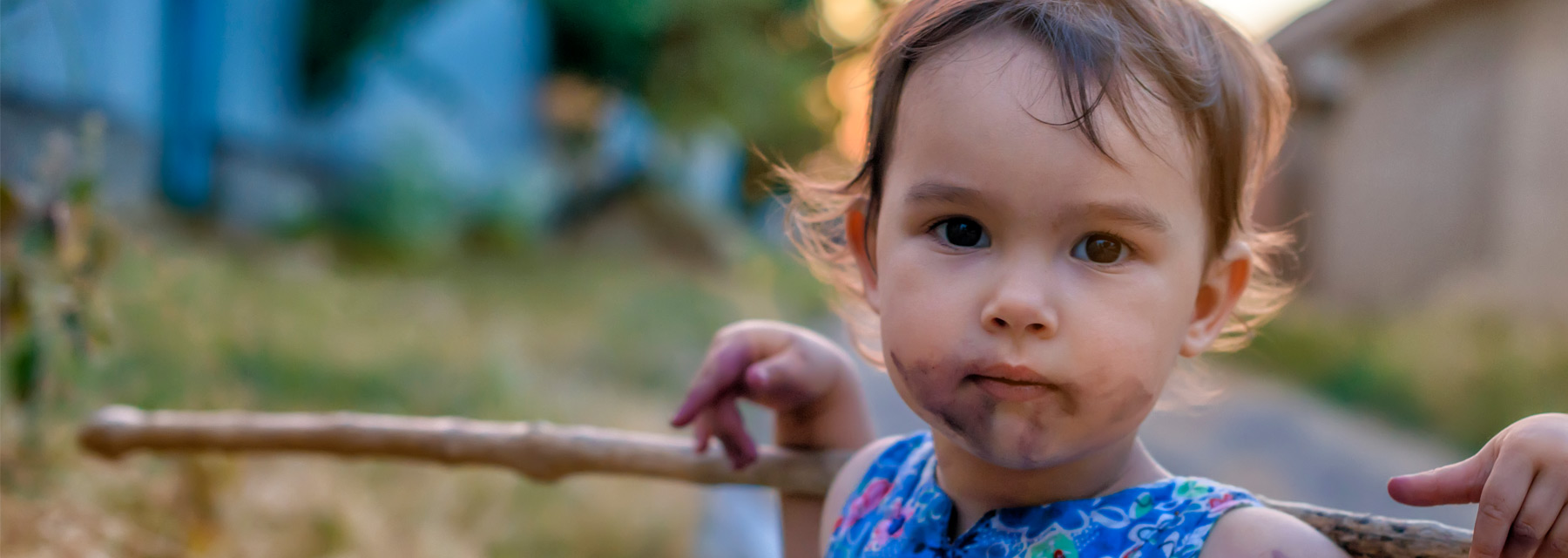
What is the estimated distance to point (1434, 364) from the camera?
6.02m

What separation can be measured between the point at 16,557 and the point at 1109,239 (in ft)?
7.70

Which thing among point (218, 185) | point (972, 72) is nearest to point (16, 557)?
point (972, 72)

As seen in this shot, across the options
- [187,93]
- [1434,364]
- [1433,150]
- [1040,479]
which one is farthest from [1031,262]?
[1433,150]

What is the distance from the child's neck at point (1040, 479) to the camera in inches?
48.2

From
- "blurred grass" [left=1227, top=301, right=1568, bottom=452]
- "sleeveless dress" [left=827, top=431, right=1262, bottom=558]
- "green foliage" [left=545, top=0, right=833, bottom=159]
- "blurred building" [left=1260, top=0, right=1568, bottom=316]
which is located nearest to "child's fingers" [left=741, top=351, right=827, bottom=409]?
"sleeveless dress" [left=827, top=431, right=1262, bottom=558]

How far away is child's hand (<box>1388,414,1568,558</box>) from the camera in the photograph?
902 mm

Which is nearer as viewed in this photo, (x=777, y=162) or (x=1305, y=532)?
(x=1305, y=532)

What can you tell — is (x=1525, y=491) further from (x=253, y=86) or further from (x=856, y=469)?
(x=253, y=86)

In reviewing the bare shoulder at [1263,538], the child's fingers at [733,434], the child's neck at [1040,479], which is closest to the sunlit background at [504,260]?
the child's fingers at [733,434]

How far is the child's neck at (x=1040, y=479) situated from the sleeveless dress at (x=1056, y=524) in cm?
2

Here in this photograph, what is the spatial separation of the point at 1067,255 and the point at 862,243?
381 millimetres

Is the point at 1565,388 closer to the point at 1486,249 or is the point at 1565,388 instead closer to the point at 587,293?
the point at 1486,249

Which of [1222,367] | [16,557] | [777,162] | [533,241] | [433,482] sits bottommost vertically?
[533,241]

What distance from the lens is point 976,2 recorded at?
46.9 inches
